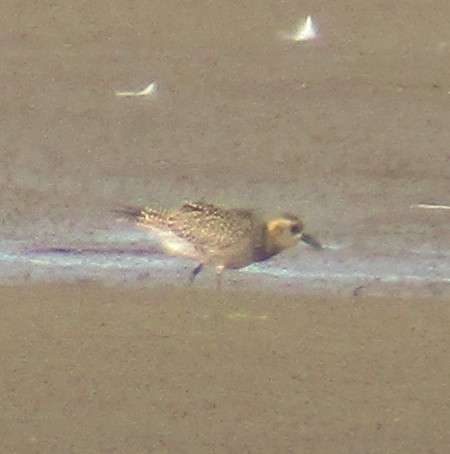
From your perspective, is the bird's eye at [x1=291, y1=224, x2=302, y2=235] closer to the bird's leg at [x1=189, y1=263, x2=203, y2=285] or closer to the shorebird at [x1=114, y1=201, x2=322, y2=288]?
the shorebird at [x1=114, y1=201, x2=322, y2=288]

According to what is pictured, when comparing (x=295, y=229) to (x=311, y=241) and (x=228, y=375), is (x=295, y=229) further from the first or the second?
(x=228, y=375)

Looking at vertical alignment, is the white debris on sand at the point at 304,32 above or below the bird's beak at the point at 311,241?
above

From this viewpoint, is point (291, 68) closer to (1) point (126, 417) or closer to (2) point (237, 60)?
(2) point (237, 60)

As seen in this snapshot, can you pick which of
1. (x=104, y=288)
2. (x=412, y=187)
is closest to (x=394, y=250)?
(x=412, y=187)

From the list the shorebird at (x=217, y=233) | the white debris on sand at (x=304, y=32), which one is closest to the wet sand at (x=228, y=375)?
the shorebird at (x=217, y=233)

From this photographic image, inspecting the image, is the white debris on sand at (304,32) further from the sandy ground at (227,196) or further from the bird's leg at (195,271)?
the bird's leg at (195,271)

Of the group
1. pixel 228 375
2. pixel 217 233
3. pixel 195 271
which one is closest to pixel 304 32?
pixel 217 233
